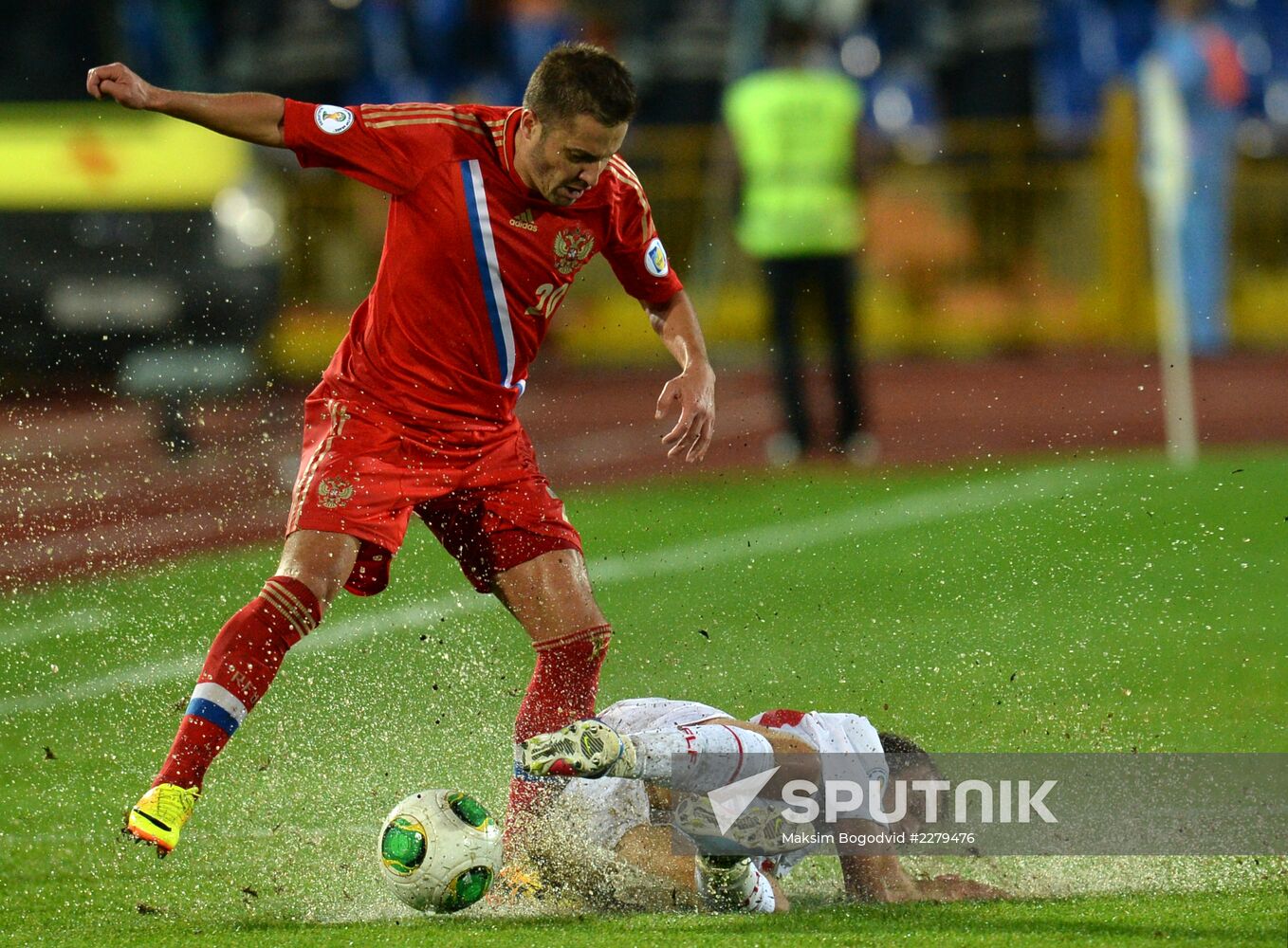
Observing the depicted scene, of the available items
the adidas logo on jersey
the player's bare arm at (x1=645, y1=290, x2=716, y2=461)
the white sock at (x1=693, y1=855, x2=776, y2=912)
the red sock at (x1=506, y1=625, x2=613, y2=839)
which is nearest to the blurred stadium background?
the player's bare arm at (x1=645, y1=290, x2=716, y2=461)

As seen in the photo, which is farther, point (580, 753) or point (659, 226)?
point (659, 226)

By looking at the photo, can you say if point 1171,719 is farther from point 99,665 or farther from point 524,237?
point 99,665

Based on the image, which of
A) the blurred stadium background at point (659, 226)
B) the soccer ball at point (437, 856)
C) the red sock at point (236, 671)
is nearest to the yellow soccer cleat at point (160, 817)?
the red sock at point (236, 671)

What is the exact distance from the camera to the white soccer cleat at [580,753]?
440cm

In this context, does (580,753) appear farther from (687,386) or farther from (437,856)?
(687,386)

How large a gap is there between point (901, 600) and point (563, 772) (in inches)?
149

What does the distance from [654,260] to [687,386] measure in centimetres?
49

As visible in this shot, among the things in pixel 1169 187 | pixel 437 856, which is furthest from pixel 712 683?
pixel 1169 187

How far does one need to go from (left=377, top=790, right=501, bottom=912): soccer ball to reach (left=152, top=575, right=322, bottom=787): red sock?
459mm

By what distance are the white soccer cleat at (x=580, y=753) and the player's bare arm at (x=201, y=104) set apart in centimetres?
170

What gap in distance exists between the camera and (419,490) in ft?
17.1

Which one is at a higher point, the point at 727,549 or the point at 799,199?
the point at 799,199

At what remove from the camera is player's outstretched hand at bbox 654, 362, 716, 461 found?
5.20 meters

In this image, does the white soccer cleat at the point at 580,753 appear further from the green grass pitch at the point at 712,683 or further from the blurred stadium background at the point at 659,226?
the blurred stadium background at the point at 659,226
